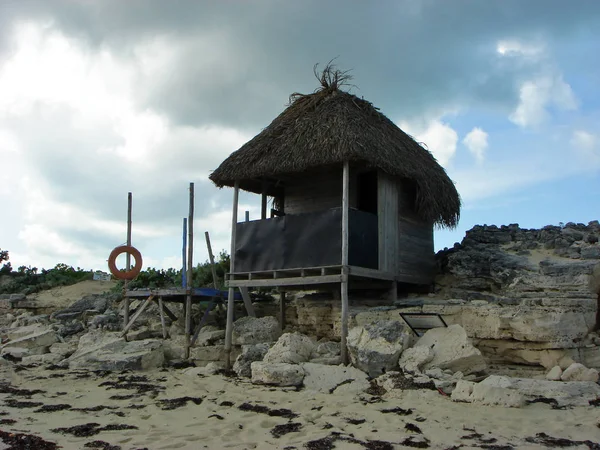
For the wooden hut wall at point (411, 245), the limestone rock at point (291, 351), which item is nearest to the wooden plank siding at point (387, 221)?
the wooden hut wall at point (411, 245)

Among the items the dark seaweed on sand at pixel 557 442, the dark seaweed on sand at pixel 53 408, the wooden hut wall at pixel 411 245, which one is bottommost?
the dark seaweed on sand at pixel 53 408

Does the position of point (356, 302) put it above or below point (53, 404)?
above

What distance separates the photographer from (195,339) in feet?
41.4

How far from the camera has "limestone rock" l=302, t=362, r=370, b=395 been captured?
8394mm

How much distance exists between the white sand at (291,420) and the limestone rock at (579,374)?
4.48 feet

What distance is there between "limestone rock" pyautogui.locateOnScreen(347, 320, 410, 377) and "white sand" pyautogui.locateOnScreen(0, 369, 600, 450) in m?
0.91

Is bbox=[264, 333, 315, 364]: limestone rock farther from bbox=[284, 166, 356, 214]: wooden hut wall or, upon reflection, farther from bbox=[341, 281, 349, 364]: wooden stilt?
bbox=[284, 166, 356, 214]: wooden hut wall

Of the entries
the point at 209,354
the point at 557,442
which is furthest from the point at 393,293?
the point at 557,442

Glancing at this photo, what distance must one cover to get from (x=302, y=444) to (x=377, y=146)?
6146 mm

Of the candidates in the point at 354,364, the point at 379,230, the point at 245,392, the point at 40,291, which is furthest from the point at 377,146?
the point at 40,291

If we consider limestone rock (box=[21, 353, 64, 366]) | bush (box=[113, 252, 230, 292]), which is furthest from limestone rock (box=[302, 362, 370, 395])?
bush (box=[113, 252, 230, 292])

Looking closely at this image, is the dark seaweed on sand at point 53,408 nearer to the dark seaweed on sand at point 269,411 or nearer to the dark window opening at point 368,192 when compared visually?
the dark seaweed on sand at point 269,411

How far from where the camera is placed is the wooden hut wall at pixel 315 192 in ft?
40.7

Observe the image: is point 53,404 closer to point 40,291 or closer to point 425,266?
point 425,266
